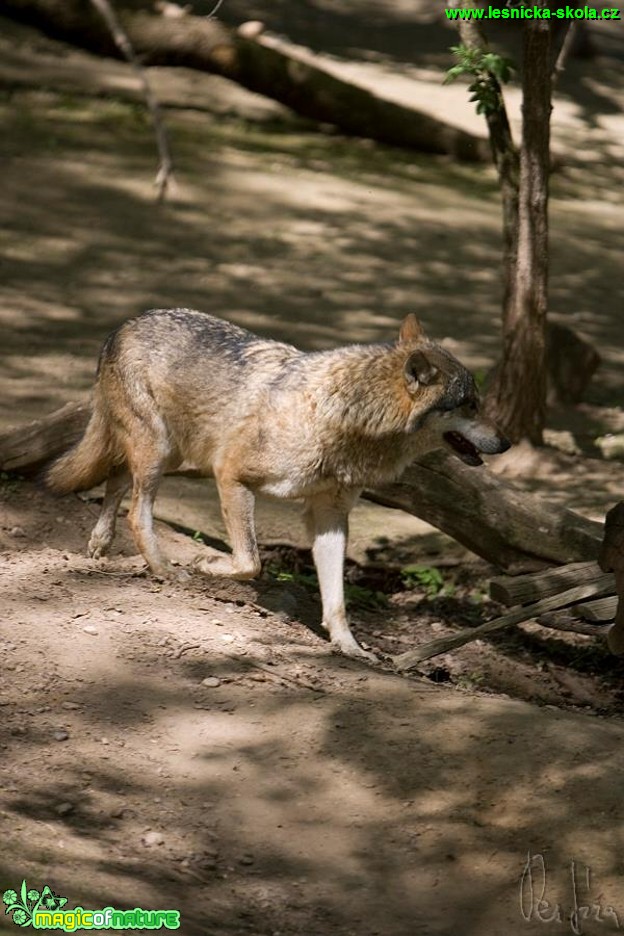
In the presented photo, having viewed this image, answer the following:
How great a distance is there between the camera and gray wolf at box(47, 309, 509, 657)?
7051 millimetres

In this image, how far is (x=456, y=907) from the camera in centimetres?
476

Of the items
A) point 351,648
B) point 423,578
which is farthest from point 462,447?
point 423,578

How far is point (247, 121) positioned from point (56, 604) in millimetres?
13157

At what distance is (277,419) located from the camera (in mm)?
7113

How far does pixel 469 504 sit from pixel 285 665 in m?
2.14

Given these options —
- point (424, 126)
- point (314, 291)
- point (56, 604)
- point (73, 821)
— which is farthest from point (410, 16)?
point (73, 821)

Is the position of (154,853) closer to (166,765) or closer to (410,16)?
(166,765)

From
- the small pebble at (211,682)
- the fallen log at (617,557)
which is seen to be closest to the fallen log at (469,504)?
the fallen log at (617,557)

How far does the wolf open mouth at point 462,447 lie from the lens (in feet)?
23.7

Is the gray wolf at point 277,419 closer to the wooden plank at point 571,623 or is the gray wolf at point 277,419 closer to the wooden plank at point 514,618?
the wooden plank at point 514,618

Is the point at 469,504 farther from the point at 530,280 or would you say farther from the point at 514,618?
the point at 530,280

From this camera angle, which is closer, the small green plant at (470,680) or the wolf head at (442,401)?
the wolf head at (442,401)

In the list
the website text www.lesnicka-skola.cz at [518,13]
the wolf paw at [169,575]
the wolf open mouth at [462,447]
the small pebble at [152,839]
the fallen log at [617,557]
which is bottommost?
the wolf paw at [169,575]
